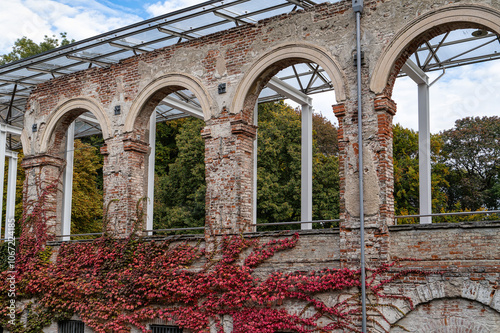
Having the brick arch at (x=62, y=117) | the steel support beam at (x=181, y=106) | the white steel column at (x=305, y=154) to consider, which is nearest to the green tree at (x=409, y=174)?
the white steel column at (x=305, y=154)

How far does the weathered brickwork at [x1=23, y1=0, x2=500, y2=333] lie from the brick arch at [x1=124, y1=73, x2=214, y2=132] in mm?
26

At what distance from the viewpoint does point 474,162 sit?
3072 cm

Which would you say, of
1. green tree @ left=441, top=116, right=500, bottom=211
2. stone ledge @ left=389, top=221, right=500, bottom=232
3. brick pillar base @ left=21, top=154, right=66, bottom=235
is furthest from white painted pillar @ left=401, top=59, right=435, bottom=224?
green tree @ left=441, top=116, right=500, bottom=211

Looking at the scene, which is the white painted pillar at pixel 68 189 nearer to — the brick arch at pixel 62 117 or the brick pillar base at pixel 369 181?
the brick arch at pixel 62 117

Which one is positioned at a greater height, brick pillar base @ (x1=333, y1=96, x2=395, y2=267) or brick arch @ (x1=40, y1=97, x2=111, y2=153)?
brick arch @ (x1=40, y1=97, x2=111, y2=153)

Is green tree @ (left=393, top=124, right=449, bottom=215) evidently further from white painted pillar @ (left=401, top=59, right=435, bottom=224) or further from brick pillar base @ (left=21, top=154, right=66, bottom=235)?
brick pillar base @ (left=21, top=154, right=66, bottom=235)

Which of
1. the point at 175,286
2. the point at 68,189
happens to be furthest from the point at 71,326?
the point at 68,189

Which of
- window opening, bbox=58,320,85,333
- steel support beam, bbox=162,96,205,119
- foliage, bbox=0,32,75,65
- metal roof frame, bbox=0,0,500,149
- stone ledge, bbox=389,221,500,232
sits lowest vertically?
window opening, bbox=58,320,85,333

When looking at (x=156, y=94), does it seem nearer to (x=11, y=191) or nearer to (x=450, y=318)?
(x=450, y=318)

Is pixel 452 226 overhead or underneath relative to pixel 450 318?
overhead

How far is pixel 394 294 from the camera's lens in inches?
360

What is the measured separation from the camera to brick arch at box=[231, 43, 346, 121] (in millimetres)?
10461

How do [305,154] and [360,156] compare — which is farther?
[305,154]

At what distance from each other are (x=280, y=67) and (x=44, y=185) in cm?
764
